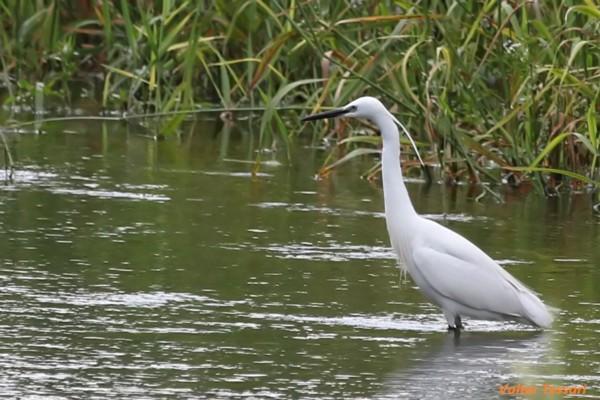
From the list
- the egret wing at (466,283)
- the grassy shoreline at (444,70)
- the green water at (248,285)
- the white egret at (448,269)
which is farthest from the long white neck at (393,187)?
the grassy shoreline at (444,70)

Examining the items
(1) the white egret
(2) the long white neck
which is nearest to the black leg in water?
(1) the white egret

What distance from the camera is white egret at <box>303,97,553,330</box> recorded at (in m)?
6.40

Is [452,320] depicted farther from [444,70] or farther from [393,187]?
[444,70]

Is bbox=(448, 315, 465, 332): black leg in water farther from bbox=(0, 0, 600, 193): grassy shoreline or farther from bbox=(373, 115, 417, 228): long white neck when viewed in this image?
bbox=(0, 0, 600, 193): grassy shoreline

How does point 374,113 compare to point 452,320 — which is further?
point 374,113

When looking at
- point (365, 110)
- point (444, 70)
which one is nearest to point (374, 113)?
point (365, 110)

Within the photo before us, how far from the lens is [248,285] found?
7012 millimetres

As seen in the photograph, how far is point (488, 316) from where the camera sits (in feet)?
21.3

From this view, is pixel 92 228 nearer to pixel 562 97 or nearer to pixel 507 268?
pixel 507 268

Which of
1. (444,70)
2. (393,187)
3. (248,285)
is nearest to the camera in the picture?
(393,187)

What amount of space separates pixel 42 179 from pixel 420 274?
12.6ft

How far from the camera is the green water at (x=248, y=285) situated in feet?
18.0

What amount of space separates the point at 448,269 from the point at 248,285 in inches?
40.7

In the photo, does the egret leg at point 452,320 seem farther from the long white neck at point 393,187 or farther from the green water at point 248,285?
the long white neck at point 393,187
